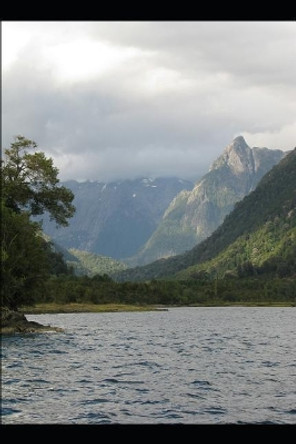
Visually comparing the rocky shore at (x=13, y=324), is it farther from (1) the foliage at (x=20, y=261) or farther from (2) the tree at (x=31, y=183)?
(2) the tree at (x=31, y=183)

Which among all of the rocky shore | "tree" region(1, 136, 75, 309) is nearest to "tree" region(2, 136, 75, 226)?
"tree" region(1, 136, 75, 309)

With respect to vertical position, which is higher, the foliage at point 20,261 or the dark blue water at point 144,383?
the foliage at point 20,261

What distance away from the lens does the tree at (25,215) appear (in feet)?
268

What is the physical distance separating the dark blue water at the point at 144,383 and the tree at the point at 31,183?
109 ft

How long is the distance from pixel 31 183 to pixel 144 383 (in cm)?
6583

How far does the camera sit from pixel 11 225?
82688 millimetres

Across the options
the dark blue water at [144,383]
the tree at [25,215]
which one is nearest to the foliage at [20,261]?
the tree at [25,215]

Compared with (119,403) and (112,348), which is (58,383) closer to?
(119,403)

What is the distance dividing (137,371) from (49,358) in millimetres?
10827

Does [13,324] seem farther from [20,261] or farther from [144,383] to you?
[144,383]

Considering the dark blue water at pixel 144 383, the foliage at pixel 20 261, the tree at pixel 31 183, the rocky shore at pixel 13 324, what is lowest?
the dark blue water at pixel 144 383

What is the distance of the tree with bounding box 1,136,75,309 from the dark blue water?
49.3ft
